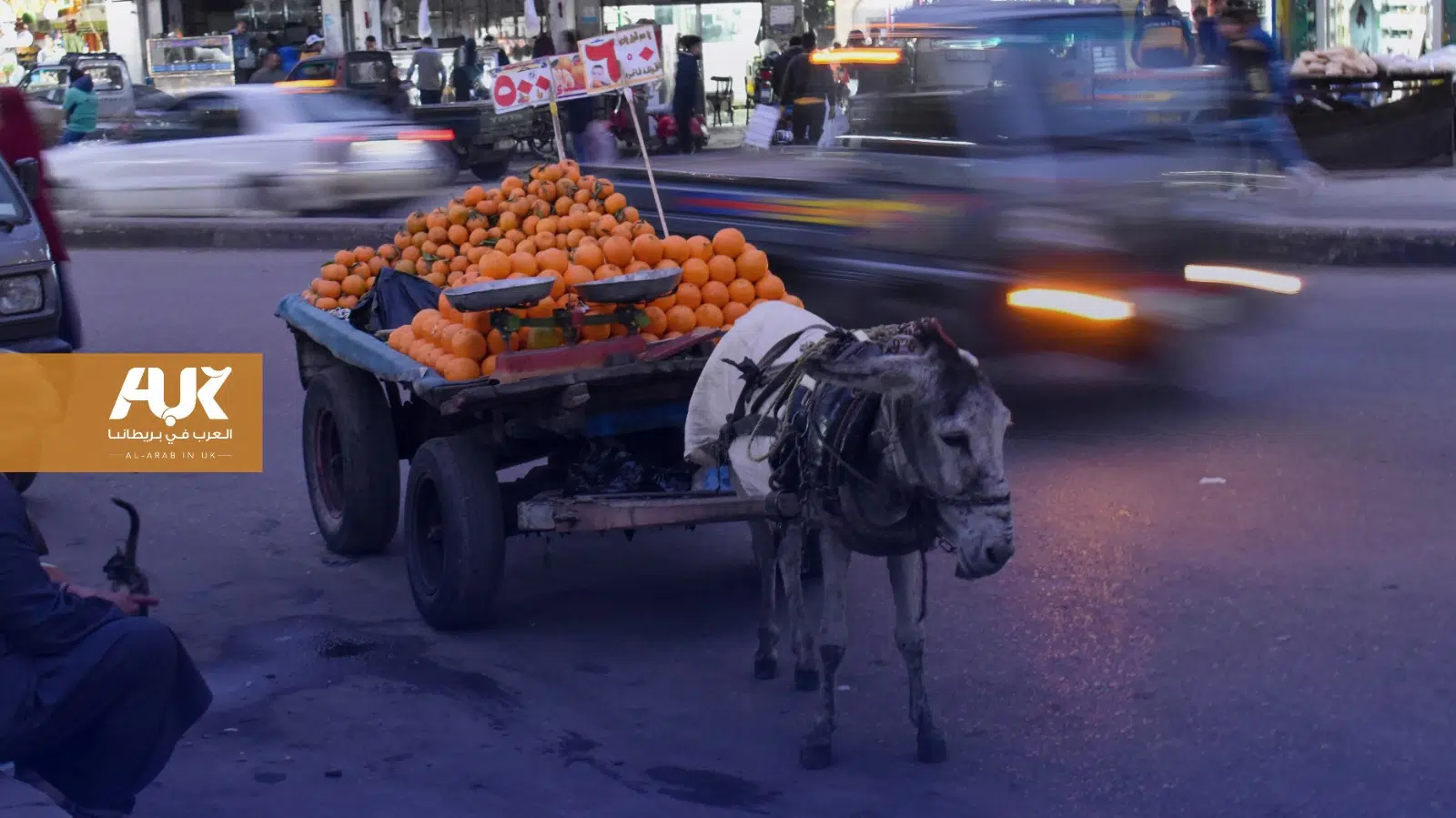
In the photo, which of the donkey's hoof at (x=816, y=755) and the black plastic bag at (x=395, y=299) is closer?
the donkey's hoof at (x=816, y=755)

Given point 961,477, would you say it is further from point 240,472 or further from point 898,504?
point 240,472

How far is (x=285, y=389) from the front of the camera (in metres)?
10.4

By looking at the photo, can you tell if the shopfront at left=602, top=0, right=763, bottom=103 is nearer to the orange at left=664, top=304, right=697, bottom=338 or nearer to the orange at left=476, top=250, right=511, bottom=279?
the orange at left=476, top=250, right=511, bottom=279

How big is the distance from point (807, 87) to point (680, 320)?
628 inches

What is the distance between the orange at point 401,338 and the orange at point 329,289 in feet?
3.96

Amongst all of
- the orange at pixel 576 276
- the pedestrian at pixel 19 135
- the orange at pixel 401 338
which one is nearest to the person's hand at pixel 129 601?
the orange at pixel 401 338

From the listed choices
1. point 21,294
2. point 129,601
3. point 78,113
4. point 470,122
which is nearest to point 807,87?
point 470,122

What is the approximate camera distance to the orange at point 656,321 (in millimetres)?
6016

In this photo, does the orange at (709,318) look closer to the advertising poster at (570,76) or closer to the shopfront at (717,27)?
the advertising poster at (570,76)

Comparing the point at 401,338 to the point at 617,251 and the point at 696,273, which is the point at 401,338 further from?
the point at 696,273

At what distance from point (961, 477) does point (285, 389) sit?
697 centimetres

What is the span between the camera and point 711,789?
464 centimetres

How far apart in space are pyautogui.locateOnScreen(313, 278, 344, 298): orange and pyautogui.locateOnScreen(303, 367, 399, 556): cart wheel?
19.5 inches

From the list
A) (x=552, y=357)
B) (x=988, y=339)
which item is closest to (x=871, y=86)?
(x=988, y=339)
